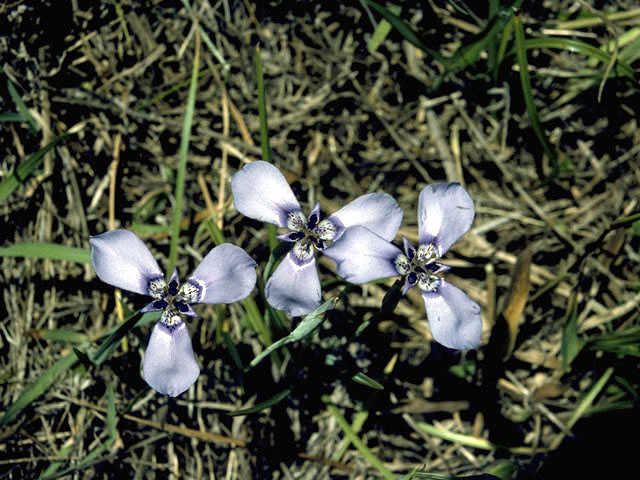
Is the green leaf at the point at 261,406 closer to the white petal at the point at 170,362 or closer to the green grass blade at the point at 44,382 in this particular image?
the white petal at the point at 170,362

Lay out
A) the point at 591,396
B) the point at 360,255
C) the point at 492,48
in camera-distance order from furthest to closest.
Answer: the point at 591,396 → the point at 492,48 → the point at 360,255

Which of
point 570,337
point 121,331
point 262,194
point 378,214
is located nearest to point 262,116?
point 262,194

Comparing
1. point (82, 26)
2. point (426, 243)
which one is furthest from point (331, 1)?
point (426, 243)

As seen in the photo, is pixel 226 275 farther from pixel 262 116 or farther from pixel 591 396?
pixel 591 396

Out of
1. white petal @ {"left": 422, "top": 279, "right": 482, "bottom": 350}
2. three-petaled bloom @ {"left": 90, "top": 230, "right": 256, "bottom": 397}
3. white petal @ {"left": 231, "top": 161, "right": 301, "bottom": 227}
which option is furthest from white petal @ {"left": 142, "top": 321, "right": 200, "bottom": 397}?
white petal @ {"left": 422, "top": 279, "right": 482, "bottom": 350}

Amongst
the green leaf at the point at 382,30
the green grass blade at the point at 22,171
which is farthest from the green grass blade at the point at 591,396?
the green grass blade at the point at 22,171

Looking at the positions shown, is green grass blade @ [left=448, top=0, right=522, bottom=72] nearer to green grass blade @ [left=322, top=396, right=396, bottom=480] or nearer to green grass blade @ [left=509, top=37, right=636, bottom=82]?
green grass blade @ [left=509, top=37, right=636, bottom=82]
